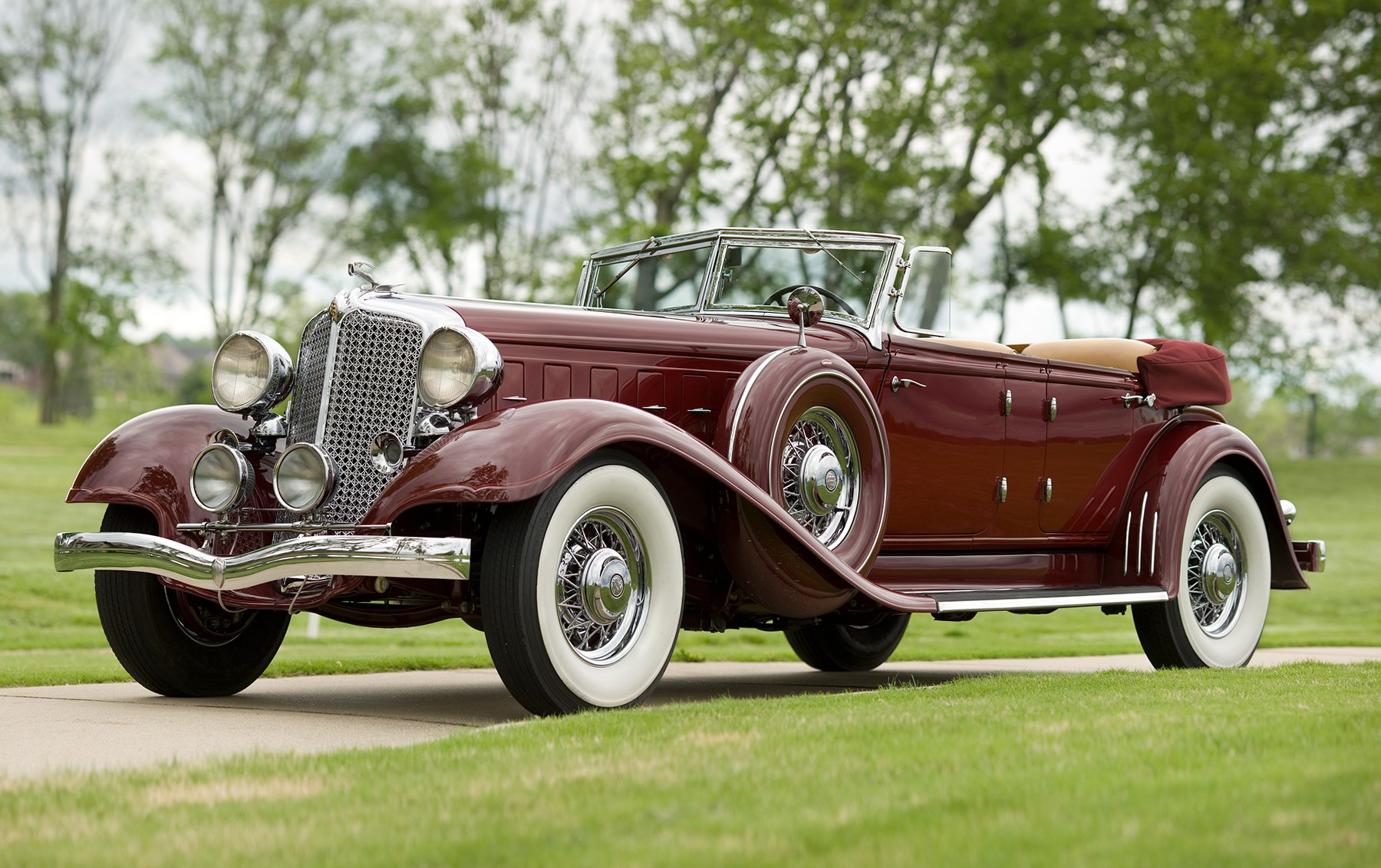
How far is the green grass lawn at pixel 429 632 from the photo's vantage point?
305 inches

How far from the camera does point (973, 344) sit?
7.02m

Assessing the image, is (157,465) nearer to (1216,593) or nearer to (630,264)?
(630,264)

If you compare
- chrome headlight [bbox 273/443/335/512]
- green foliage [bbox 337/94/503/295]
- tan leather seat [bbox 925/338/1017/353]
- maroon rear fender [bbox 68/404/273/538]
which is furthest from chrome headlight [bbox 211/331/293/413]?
green foliage [bbox 337/94/503/295]

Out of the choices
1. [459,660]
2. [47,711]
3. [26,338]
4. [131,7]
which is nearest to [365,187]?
[131,7]

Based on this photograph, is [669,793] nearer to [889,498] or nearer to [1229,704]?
[1229,704]

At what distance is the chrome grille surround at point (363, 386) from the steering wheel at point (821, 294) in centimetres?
201

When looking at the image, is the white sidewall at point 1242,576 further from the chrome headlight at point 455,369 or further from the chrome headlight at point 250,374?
the chrome headlight at point 250,374

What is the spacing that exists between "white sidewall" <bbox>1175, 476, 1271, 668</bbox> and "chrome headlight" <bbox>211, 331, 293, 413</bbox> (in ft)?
14.6

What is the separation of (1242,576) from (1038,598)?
5.91ft

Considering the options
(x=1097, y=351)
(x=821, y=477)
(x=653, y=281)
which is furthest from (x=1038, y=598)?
(x=653, y=281)

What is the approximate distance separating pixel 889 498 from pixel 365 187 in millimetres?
31803

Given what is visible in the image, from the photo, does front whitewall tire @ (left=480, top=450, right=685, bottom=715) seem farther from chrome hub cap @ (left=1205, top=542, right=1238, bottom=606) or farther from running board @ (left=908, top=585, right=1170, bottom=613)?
chrome hub cap @ (left=1205, top=542, right=1238, bottom=606)

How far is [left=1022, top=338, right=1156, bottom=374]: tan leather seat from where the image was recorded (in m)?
7.85

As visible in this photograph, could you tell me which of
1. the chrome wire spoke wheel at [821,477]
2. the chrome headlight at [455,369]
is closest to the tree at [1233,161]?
the chrome wire spoke wheel at [821,477]
